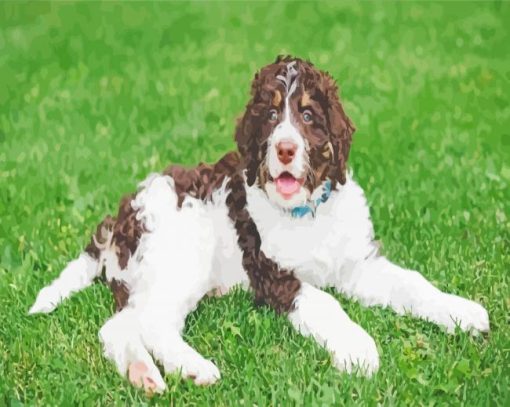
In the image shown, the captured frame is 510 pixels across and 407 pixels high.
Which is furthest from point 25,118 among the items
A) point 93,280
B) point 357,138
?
point 93,280

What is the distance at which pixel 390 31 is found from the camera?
1052 cm

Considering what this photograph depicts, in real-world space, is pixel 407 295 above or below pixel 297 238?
below

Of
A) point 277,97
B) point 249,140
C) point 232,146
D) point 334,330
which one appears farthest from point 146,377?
point 232,146

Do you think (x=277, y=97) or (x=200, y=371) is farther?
(x=277, y=97)

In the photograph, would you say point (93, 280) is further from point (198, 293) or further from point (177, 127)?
point (177, 127)

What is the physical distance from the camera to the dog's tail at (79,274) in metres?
4.70

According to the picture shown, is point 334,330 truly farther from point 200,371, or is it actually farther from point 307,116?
point 307,116

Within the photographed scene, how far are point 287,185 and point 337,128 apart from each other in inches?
13.3

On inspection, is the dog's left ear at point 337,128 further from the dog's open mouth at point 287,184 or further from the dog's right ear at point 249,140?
the dog's right ear at point 249,140

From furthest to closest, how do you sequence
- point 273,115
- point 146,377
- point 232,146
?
point 232,146
point 273,115
point 146,377

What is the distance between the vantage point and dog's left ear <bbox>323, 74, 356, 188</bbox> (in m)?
4.23

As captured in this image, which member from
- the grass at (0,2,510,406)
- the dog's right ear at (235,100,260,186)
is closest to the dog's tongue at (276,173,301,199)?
the dog's right ear at (235,100,260,186)

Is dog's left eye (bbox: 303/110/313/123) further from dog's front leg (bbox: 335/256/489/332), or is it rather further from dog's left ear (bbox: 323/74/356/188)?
dog's front leg (bbox: 335/256/489/332)

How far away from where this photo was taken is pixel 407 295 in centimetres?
452
